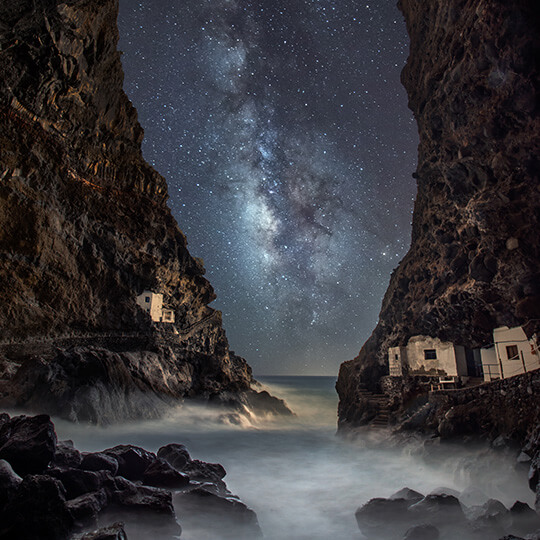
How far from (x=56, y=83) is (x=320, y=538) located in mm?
29007

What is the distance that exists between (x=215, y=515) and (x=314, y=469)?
10.3m

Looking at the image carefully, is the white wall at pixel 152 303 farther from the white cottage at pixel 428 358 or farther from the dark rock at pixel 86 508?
the dark rock at pixel 86 508

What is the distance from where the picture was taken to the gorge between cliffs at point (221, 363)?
29.7 ft

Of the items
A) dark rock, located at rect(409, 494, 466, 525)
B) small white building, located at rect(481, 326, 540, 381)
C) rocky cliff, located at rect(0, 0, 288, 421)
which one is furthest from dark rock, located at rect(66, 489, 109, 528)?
small white building, located at rect(481, 326, 540, 381)

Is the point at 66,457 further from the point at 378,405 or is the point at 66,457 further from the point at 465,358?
the point at 465,358

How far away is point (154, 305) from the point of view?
116 feet

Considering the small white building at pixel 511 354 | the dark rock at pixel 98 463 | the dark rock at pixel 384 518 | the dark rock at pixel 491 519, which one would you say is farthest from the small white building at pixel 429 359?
the dark rock at pixel 98 463

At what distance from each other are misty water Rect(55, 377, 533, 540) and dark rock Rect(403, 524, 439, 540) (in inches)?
61.8

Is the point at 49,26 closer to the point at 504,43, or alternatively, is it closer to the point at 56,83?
the point at 56,83

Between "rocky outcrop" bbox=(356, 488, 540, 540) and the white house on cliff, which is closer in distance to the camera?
"rocky outcrop" bbox=(356, 488, 540, 540)

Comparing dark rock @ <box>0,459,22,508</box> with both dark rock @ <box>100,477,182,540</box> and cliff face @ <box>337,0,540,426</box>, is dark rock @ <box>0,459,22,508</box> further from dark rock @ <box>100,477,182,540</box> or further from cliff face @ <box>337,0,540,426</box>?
cliff face @ <box>337,0,540,426</box>

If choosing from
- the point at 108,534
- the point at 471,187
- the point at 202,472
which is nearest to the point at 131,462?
the point at 202,472

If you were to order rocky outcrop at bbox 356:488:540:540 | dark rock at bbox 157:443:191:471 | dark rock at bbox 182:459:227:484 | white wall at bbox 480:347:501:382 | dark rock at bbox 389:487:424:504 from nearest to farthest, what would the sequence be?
rocky outcrop at bbox 356:488:540:540, dark rock at bbox 389:487:424:504, dark rock at bbox 182:459:227:484, dark rock at bbox 157:443:191:471, white wall at bbox 480:347:501:382

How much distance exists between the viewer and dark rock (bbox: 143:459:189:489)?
32.7ft
